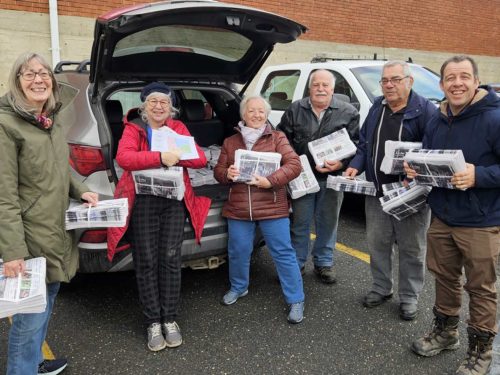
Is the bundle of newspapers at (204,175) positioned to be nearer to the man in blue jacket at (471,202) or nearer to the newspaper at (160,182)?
the newspaper at (160,182)

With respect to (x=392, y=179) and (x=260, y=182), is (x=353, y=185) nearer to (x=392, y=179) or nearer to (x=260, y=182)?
(x=392, y=179)

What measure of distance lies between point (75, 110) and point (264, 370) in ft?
6.91

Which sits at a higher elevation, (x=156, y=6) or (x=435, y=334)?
(x=156, y=6)

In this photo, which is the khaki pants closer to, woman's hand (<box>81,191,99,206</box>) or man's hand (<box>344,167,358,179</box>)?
man's hand (<box>344,167,358,179</box>)

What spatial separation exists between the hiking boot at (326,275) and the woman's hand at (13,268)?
2.41 meters

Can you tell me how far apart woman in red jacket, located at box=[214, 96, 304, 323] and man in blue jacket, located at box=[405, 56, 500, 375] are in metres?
0.93

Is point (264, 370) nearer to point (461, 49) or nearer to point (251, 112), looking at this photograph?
point (251, 112)

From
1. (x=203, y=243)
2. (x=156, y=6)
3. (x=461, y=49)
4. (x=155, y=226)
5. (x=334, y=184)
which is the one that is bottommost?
(x=203, y=243)

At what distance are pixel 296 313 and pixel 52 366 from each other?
1.57 meters

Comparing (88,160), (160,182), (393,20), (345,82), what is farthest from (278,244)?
(393,20)

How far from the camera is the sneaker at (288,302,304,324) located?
308cm

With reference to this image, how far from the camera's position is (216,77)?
12.8 feet

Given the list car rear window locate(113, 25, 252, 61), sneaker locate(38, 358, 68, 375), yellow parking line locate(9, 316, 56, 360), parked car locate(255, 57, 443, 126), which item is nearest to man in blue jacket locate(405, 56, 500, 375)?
car rear window locate(113, 25, 252, 61)

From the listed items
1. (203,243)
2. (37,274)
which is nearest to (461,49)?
(203,243)
